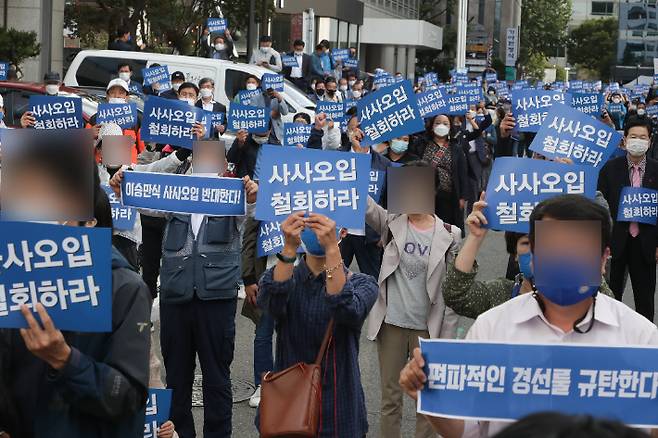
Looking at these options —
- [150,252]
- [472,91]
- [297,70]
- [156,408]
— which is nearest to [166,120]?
[150,252]

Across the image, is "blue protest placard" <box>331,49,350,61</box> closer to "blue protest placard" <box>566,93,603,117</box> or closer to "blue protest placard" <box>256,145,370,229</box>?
"blue protest placard" <box>566,93,603,117</box>

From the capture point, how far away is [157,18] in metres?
31.5

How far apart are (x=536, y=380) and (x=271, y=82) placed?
1513 centimetres

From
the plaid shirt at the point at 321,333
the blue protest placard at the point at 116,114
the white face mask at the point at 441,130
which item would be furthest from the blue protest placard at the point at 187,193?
the white face mask at the point at 441,130

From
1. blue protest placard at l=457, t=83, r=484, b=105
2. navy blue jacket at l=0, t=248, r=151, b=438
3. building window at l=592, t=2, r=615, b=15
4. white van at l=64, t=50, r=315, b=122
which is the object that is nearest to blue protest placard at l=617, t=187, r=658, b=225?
navy blue jacket at l=0, t=248, r=151, b=438

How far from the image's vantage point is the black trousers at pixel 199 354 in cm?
657

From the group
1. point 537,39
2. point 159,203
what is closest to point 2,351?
point 159,203

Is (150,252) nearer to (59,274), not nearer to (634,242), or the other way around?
(634,242)

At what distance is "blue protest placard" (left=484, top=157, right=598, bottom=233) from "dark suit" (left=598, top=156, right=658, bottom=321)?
383 cm

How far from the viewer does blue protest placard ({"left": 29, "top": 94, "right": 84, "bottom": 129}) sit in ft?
34.9

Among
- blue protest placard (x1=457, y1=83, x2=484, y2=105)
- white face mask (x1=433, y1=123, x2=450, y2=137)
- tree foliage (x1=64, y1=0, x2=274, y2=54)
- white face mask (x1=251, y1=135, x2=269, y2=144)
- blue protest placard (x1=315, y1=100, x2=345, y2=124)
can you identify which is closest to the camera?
white face mask (x1=251, y1=135, x2=269, y2=144)

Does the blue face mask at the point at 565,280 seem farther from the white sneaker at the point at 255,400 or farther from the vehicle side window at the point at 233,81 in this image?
the vehicle side window at the point at 233,81

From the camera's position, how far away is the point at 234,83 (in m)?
18.7

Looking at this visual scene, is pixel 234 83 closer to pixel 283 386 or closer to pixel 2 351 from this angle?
pixel 283 386
